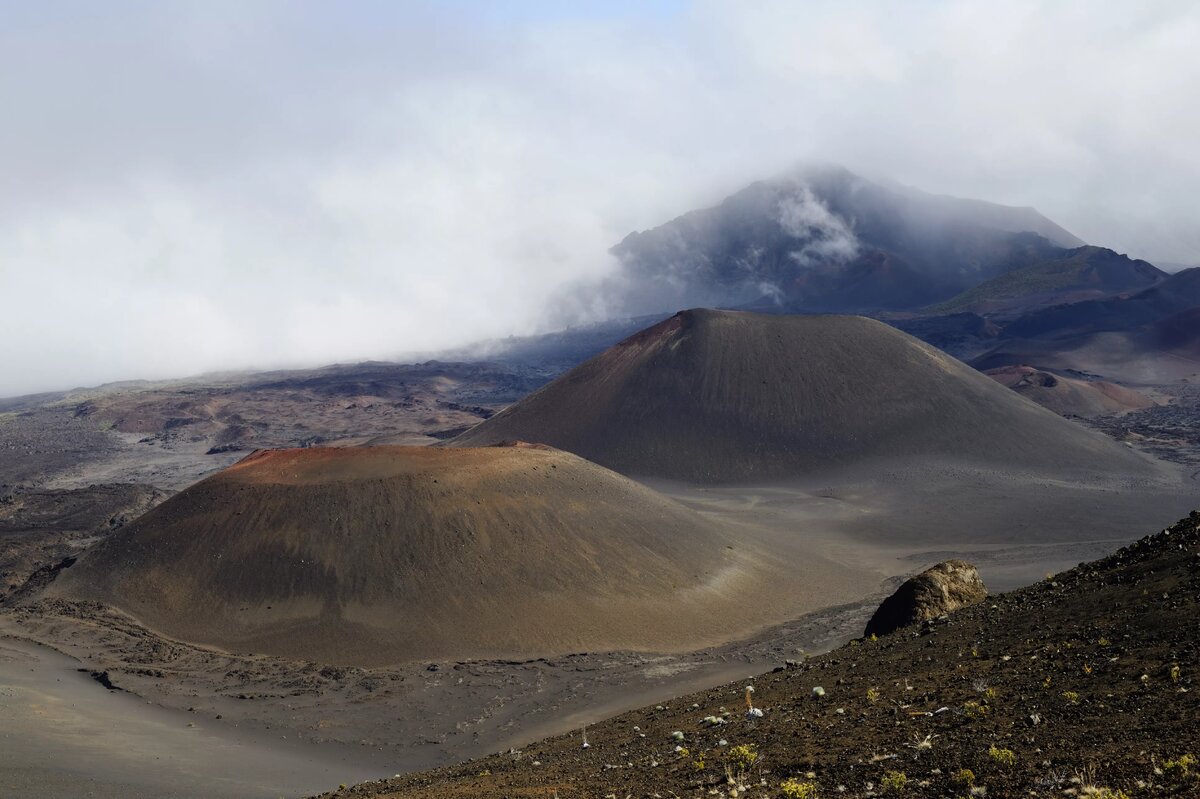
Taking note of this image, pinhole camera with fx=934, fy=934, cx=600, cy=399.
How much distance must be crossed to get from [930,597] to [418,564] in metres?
22.8

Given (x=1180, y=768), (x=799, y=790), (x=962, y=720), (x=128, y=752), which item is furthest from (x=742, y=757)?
(x=128, y=752)

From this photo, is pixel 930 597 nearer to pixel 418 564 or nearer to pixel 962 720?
pixel 962 720

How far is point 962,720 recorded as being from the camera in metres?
12.4

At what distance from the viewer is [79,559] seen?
1715 inches

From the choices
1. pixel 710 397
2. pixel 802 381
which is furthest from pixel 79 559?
pixel 802 381

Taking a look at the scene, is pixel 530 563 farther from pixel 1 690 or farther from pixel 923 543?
pixel 923 543

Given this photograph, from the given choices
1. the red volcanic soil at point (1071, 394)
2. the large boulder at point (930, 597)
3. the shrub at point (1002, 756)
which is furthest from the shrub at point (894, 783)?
the red volcanic soil at point (1071, 394)

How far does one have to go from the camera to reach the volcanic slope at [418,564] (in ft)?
118

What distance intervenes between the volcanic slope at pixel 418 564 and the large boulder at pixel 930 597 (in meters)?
13.0

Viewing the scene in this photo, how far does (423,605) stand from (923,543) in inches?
1156

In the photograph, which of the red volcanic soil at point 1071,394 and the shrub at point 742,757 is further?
the red volcanic soil at point 1071,394

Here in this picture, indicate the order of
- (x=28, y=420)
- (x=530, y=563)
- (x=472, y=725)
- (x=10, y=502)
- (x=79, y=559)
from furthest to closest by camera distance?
(x=28, y=420)
(x=10, y=502)
(x=79, y=559)
(x=530, y=563)
(x=472, y=725)

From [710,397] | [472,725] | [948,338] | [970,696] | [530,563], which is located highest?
[948,338]

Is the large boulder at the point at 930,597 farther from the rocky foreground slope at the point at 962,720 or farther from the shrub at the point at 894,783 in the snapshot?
the shrub at the point at 894,783
